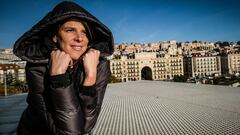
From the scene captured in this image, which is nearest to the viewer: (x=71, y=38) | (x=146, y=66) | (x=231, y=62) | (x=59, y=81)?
(x=59, y=81)

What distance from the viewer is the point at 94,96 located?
43.7 inches

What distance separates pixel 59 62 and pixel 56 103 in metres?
0.16

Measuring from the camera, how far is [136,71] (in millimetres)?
62938

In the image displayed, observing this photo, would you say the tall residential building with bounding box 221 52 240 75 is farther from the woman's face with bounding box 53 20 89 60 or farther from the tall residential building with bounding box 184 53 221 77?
the woman's face with bounding box 53 20 89 60

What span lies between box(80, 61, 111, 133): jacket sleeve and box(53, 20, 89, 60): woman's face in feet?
0.50

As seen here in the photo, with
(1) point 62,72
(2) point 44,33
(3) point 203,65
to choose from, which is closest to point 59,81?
(1) point 62,72

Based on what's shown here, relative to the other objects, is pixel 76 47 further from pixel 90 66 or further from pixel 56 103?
pixel 56 103

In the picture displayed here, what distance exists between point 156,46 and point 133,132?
3985 inches

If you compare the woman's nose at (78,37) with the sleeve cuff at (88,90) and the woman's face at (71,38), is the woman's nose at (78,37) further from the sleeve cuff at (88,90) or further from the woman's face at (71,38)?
the sleeve cuff at (88,90)

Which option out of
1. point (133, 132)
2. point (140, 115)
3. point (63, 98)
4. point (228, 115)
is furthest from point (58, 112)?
point (228, 115)

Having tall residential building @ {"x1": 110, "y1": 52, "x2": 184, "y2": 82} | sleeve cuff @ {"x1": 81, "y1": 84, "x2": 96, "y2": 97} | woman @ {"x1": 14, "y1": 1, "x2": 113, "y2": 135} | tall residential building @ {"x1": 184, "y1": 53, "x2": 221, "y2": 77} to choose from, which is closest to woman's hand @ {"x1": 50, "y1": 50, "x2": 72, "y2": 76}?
woman @ {"x1": 14, "y1": 1, "x2": 113, "y2": 135}

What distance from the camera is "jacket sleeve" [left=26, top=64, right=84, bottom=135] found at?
38.4 inches

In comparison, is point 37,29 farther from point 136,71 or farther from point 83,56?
point 136,71

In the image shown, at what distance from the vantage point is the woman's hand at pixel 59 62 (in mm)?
977
